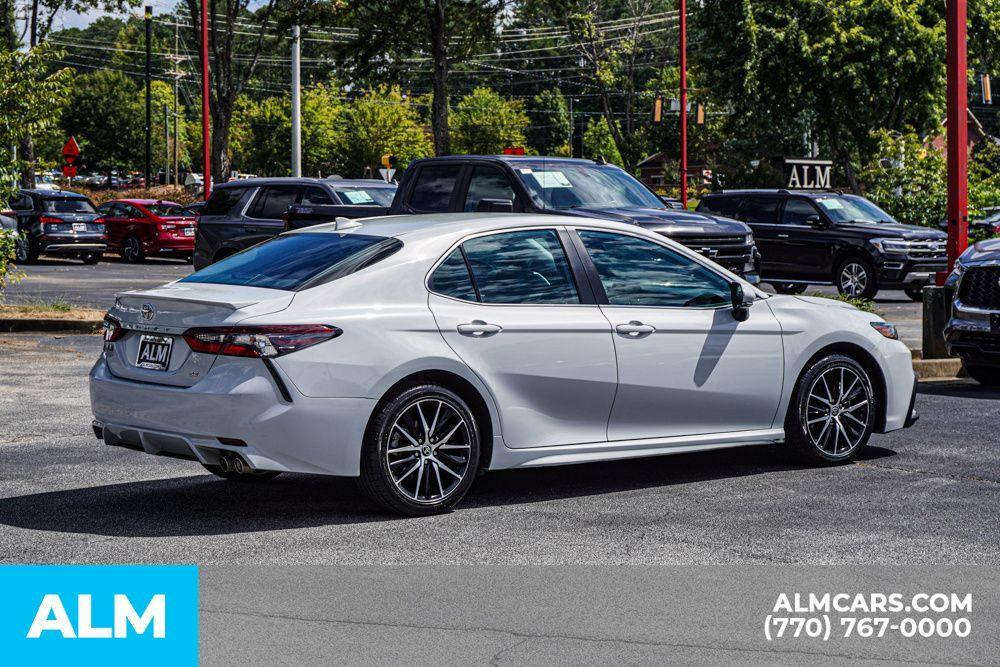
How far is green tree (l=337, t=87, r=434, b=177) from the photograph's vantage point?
8638cm

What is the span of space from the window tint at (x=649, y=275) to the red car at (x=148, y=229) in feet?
96.0

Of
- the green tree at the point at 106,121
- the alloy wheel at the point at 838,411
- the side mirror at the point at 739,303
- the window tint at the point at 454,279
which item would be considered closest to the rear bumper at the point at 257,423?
the window tint at the point at 454,279

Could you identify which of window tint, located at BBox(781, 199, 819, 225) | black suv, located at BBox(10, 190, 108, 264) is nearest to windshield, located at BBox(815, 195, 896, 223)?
window tint, located at BBox(781, 199, 819, 225)

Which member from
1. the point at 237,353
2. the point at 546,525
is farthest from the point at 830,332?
the point at 237,353

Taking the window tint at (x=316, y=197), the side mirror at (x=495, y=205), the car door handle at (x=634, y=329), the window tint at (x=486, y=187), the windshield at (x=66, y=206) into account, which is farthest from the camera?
the windshield at (x=66, y=206)

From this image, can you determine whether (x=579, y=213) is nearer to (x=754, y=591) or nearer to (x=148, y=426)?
(x=148, y=426)

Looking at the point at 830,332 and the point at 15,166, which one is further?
the point at 15,166

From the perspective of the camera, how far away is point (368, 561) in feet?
21.7

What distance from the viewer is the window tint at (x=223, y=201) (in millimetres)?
23047

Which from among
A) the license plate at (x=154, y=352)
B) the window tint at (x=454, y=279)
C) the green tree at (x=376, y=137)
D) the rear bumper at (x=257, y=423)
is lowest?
the rear bumper at (x=257, y=423)

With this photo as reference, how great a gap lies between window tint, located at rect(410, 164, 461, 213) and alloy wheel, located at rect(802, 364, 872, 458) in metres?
7.92

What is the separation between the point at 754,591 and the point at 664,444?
95.5 inches

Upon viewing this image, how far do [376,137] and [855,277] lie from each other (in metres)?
63.9

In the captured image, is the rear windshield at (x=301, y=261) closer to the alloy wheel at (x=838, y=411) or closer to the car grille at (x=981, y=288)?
the alloy wheel at (x=838, y=411)
